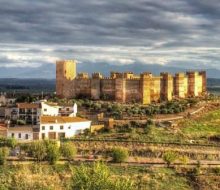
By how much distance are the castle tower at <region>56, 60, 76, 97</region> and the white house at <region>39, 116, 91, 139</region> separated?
14.8 metres

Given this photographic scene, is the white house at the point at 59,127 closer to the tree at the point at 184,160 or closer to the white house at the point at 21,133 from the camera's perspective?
the white house at the point at 21,133

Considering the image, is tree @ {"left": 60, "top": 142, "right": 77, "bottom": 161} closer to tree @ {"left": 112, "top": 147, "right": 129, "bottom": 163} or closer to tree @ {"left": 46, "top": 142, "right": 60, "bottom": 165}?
tree @ {"left": 46, "top": 142, "right": 60, "bottom": 165}

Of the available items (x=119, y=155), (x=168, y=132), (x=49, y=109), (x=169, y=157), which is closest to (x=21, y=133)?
(x=49, y=109)

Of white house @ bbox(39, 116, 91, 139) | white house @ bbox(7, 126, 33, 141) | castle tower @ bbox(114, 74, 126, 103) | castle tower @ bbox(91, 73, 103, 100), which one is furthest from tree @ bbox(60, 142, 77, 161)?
castle tower @ bbox(91, 73, 103, 100)

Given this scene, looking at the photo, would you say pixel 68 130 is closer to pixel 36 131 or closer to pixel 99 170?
pixel 36 131

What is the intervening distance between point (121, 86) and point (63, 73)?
8.27 metres

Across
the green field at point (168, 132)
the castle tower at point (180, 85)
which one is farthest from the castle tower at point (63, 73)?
the green field at point (168, 132)

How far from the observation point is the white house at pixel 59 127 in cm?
5875

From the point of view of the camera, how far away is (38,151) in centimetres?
5059

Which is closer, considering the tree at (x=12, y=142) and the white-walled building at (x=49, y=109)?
the tree at (x=12, y=142)

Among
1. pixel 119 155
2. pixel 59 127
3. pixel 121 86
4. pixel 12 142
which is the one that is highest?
pixel 121 86

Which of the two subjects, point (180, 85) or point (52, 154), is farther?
point (180, 85)

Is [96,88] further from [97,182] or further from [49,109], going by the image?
[97,182]

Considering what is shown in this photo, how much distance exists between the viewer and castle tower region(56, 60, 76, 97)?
74.8m
